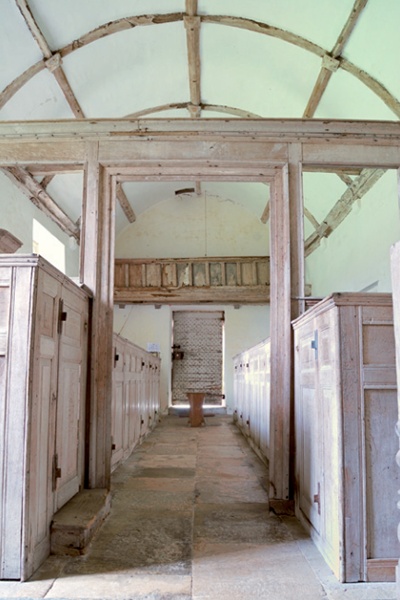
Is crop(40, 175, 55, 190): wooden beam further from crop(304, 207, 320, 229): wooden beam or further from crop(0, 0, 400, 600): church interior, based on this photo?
crop(304, 207, 320, 229): wooden beam

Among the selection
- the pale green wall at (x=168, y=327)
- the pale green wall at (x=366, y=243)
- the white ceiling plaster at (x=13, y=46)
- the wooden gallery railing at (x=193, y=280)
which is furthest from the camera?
the pale green wall at (x=168, y=327)

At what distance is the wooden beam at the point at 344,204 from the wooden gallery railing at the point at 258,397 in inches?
108

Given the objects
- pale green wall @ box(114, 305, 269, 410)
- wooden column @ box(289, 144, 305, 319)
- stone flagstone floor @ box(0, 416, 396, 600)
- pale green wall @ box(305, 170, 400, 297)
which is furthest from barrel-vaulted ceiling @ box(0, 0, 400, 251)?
pale green wall @ box(114, 305, 269, 410)

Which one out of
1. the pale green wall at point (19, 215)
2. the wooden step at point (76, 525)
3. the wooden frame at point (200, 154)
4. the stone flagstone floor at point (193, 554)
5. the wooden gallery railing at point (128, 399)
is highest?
the pale green wall at point (19, 215)

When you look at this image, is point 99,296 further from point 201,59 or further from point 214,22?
point 201,59

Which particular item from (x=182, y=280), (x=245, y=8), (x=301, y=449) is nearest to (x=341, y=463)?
(x=301, y=449)

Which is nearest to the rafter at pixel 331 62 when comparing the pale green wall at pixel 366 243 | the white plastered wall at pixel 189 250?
the pale green wall at pixel 366 243

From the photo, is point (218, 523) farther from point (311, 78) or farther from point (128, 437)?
point (311, 78)

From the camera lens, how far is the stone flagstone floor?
2219 millimetres

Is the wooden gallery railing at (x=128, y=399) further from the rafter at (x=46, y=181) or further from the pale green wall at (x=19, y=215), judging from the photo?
the rafter at (x=46, y=181)

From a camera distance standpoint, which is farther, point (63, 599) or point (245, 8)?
point (245, 8)

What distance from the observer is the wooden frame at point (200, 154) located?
3911 mm

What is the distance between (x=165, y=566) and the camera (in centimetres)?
252

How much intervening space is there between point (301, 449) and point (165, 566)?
1199 millimetres
